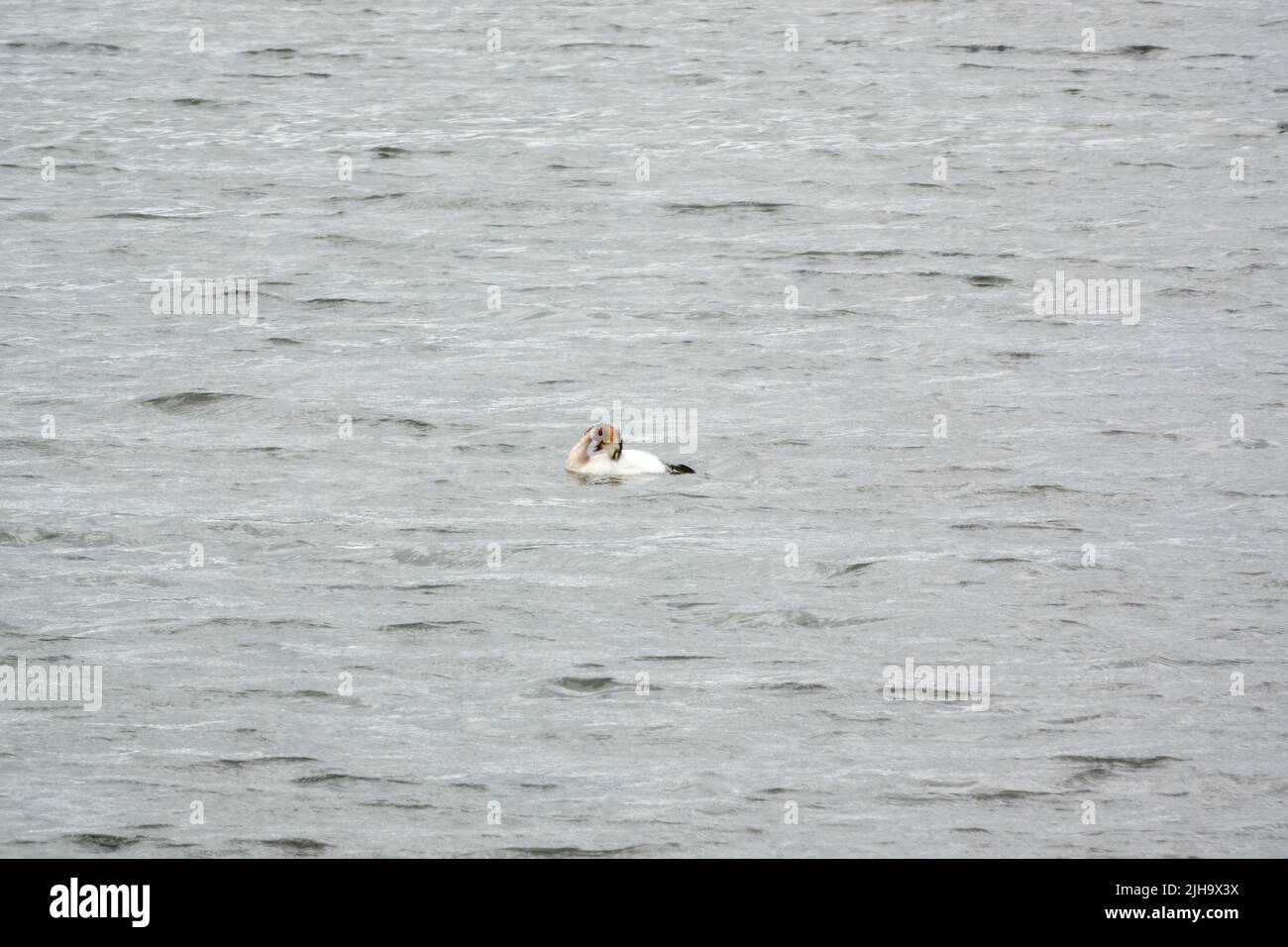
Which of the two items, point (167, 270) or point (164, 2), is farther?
point (164, 2)

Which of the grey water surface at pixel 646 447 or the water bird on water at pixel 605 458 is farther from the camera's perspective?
the water bird on water at pixel 605 458

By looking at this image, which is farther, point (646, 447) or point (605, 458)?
point (646, 447)

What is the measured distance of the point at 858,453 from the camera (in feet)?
55.7

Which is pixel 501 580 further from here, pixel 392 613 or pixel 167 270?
pixel 167 270

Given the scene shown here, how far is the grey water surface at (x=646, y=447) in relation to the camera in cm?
1062

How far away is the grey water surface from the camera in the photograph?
1062cm

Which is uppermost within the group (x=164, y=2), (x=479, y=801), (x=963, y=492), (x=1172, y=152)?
(x=164, y=2)

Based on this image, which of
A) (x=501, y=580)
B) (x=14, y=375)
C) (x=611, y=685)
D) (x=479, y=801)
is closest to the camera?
(x=479, y=801)

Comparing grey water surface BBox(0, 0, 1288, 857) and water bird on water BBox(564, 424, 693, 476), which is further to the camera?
water bird on water BBox(564, 424, 693, 476)

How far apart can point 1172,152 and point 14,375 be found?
1616 centimetres

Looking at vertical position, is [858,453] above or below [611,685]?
above

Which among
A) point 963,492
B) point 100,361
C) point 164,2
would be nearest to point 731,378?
point 963,492

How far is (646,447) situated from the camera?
17.3 metres

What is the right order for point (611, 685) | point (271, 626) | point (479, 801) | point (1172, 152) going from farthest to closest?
point (1172, 152) → point (271, 626) → point (611, 685) → point (479, 801)
